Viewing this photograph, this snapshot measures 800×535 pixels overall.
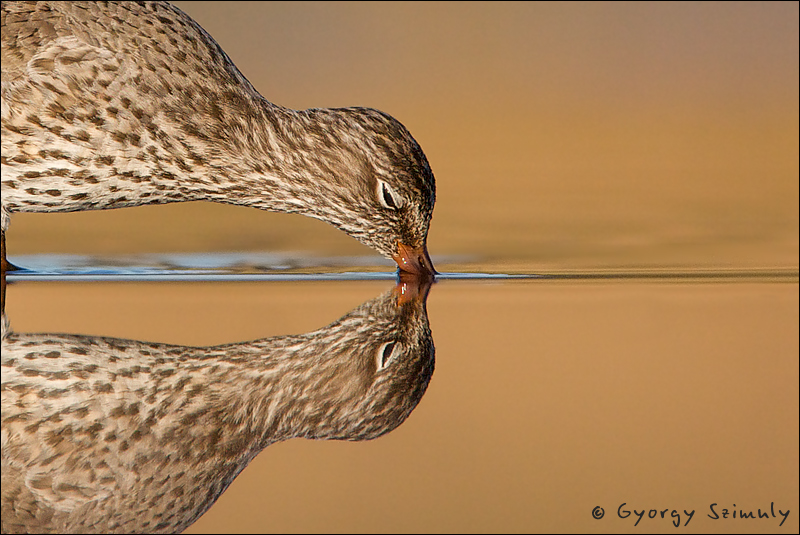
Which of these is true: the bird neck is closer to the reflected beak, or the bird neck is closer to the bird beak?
the bird beak

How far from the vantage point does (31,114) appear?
5199 millimetres

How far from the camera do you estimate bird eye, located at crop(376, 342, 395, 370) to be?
4196mm

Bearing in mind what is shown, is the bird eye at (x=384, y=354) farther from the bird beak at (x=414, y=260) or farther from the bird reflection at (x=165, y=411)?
the bird beak at (x=414, y=260)

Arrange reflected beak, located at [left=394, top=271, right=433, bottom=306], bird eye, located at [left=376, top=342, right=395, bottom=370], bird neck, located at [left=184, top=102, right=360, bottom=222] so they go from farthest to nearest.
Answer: bird neck, located at [left=184, top=102, right=360, bottom=222] < reflected beak, located at [left=394, top=271, right=433, bottom=306] < bird eye, located at [left=376, top=342, right=395, bottom=370]

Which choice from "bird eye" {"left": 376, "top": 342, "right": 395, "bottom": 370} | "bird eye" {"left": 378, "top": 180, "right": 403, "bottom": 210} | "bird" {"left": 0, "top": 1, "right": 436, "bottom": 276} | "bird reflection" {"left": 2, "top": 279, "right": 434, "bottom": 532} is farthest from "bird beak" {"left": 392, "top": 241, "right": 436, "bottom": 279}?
"bird eye" {"left": 376, "top": 342, "right": 395, "bottom": 370}

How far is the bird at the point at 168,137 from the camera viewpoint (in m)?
5.27

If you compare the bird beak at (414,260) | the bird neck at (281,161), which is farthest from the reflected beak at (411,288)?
the bird neck at (281,161)

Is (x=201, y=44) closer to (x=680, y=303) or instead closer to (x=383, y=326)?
(x=383, y=326)

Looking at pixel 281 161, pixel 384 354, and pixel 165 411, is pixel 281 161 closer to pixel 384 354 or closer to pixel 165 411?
pixel 384 354

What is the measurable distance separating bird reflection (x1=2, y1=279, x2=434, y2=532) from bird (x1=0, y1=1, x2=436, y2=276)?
1.12 m

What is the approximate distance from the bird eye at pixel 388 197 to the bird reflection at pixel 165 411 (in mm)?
1529

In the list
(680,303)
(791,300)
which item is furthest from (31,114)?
(791,300)

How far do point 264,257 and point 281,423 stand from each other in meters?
3.60

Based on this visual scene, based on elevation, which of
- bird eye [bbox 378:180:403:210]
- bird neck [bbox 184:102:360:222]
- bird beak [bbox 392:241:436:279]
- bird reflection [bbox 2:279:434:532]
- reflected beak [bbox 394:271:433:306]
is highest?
bird neck [bbox 184:102:360:222]
